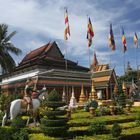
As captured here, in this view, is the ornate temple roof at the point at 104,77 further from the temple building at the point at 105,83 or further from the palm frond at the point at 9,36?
the palm frond at the point at 9,36

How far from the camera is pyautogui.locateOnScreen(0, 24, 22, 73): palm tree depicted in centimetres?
4225

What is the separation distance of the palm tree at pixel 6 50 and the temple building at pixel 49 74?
3.62 m

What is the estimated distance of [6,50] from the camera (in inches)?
1692

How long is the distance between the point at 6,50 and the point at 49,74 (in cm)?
685

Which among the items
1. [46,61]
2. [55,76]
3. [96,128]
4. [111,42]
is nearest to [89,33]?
[111,42]

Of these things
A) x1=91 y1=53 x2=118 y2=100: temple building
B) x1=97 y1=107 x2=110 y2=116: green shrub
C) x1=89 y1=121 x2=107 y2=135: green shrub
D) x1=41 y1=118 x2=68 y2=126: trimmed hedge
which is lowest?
x1=89 y1=121 x2=107 y2=135: green shrub

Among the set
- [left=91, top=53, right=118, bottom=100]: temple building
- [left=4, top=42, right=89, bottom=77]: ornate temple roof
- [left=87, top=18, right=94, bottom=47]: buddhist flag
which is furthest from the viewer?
[left=91, top=53, right=118, bottom=100]: temple building

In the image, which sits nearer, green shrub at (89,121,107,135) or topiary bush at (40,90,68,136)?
topiary bush at (40,90,68,136)

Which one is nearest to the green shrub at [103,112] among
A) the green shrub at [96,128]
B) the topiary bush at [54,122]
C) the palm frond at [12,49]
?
the green shrub at [96,128]

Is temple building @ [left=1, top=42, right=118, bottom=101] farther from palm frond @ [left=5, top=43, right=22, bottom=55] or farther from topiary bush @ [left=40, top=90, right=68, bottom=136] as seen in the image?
topiary bush @ [left=40, top=90, right=68, bottom=136]

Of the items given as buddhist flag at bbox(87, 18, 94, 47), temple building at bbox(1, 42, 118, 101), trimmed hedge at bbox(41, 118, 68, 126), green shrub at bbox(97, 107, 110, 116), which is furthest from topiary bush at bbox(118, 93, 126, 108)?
trimmed hedge at bbox(41, 118, 68, 126)

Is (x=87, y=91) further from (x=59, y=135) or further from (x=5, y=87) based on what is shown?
(x=59, y=135)

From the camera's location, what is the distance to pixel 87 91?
5041 cm

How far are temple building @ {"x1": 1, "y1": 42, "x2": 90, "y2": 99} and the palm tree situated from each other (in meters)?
3.62
